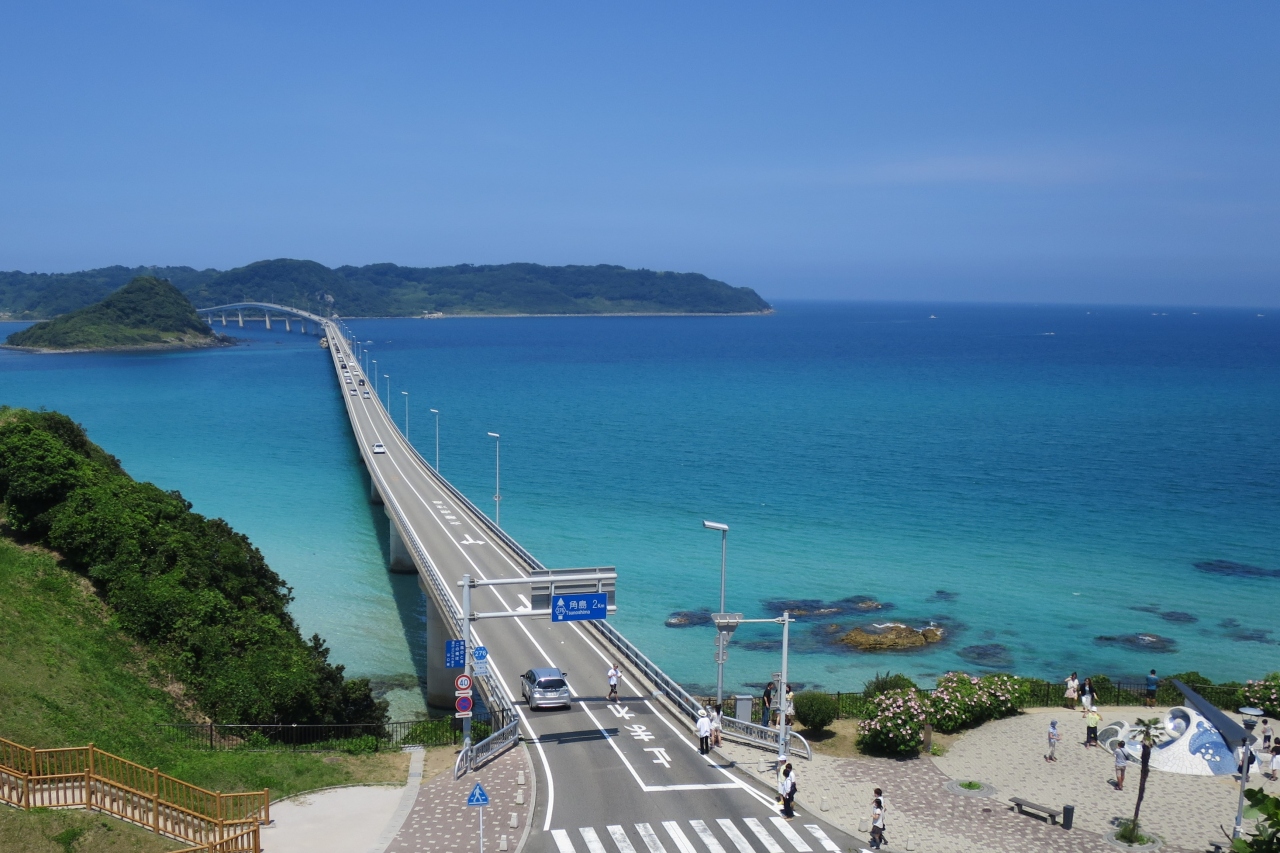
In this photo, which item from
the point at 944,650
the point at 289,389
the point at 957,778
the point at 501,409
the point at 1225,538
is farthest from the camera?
the point at 289,389

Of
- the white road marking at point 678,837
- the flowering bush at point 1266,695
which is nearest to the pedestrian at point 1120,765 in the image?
the flowering bush at point 1266,695

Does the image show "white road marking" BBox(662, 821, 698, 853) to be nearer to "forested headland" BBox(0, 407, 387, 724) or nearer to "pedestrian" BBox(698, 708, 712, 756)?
"pedestrian" BBox(698, 708, 712, 756)

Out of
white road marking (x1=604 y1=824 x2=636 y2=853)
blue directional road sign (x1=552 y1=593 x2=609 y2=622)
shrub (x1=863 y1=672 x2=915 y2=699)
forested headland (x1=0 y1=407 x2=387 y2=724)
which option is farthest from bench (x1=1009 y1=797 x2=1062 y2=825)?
forested headland (x1=0 y1=407 x2=387 y2=724)

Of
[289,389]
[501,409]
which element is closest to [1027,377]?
[501,409]

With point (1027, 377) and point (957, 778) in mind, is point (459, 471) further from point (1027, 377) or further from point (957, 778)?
point (1027, 377)

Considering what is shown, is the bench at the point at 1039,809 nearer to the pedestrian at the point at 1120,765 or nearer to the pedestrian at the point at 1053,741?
the pedestrian at the point at 1120,765

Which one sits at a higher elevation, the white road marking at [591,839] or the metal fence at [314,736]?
the white road marking at [591,839]
